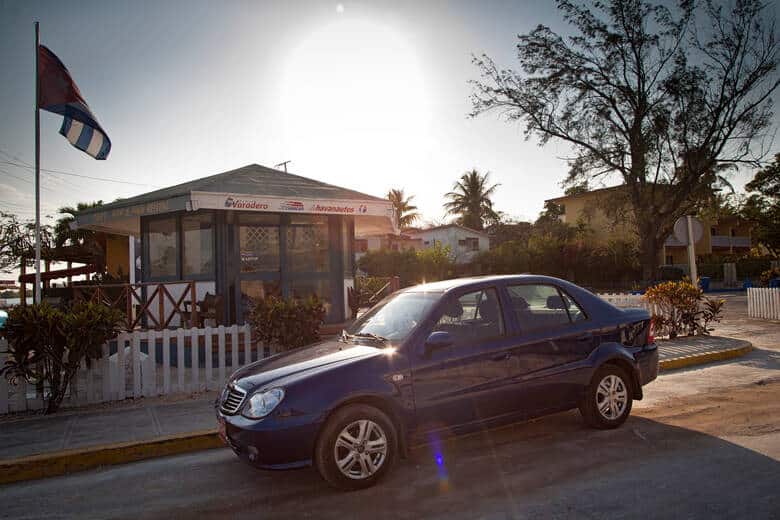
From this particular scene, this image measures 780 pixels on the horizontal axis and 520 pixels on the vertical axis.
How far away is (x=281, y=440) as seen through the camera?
392cm

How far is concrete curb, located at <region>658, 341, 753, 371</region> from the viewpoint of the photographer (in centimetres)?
892

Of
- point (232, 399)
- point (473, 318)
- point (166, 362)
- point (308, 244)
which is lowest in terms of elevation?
point (166, 362)

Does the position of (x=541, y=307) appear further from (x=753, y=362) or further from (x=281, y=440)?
(x=753, y=362)

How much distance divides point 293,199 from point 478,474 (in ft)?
24.5

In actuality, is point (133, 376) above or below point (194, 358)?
below

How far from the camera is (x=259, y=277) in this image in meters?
11.4

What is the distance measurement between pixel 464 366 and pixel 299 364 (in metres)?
1.38

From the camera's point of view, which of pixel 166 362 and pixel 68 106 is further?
pixel 68 106

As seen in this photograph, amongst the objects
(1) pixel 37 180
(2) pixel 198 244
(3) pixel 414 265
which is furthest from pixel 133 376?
(3) pixel 414 265

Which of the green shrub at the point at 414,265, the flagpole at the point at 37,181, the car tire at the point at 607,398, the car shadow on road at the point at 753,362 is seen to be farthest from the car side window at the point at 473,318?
Answer: the green shrub at the point at 414,265

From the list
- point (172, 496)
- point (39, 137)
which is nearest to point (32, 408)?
point (172, 496)

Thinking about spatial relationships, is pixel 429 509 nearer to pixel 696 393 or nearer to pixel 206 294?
pixel 696 393

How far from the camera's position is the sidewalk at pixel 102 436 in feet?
16.8

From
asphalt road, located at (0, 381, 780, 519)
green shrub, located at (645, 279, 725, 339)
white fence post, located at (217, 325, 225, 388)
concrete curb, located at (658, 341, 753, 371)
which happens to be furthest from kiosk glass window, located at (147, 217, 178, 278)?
green shrub, located at (645, 279, 725, 339)
